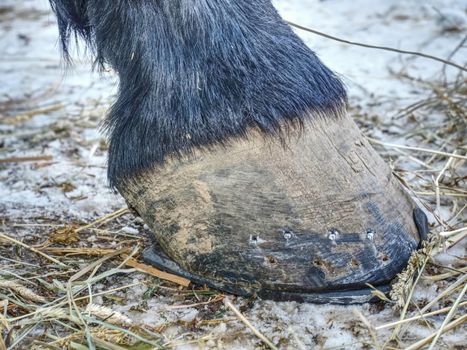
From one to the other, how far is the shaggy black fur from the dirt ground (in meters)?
0.23

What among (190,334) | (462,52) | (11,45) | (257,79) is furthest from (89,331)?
(11,45)

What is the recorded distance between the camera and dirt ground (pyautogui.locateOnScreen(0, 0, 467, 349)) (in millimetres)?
1202

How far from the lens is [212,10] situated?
123 cm

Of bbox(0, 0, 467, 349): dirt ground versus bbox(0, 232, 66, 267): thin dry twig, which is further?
bbox(0, 232, 66, 267): thin dry twig

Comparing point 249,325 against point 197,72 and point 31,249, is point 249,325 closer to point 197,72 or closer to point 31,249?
point 197,72

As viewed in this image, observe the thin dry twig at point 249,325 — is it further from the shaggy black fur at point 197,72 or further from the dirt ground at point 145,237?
the shaggy black fur at point 197,72

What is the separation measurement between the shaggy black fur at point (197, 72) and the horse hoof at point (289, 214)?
3 cm

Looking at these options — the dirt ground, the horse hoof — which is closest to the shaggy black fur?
the horse hoof

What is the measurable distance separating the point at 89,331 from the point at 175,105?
0.38m

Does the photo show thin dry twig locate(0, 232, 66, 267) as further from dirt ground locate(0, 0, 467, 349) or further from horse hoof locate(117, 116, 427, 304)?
horse hoof locate(117, 116, 427, 304)

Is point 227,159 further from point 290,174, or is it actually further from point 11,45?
point 11,45

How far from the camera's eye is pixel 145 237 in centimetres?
155

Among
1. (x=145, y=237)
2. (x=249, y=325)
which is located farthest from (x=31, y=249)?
(x=249, y=325)

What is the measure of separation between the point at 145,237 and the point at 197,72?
1.49ft
